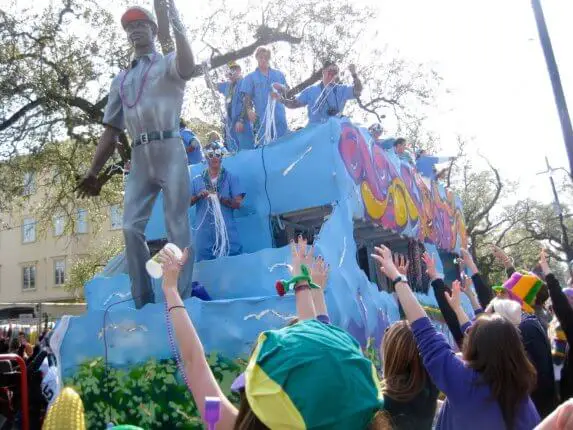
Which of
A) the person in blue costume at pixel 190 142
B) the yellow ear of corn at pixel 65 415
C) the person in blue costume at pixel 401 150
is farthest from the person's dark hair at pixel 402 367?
the person in blue costume at pixel 401 150


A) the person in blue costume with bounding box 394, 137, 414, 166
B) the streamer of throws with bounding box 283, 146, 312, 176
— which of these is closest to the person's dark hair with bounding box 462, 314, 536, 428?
the streamer of throws with bounding box 283, 146, 312, 176

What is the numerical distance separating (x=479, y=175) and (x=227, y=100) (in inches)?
700

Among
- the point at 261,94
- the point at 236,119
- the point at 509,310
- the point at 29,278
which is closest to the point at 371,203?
the point at 261,94

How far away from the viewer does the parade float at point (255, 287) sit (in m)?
4.38

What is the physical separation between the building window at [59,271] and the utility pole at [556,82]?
2746 cm

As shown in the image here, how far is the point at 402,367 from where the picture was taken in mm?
2223

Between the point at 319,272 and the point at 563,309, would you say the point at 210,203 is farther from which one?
the point at 563,309

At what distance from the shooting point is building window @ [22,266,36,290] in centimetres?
3078

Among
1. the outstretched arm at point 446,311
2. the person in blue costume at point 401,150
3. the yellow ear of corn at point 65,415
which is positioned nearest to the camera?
the yellow ear of corn at point 65,415

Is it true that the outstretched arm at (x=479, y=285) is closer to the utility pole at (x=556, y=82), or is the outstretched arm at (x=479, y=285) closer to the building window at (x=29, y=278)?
the utility pole at (x=556, y=82)

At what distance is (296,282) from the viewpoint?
2.06 metres

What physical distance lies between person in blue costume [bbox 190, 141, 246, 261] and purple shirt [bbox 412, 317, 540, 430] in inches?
154

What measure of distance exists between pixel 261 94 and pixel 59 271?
26.0m

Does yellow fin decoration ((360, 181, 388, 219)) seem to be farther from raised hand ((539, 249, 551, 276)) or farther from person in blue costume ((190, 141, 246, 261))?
raised hand ((539, 249, 551, 276))
